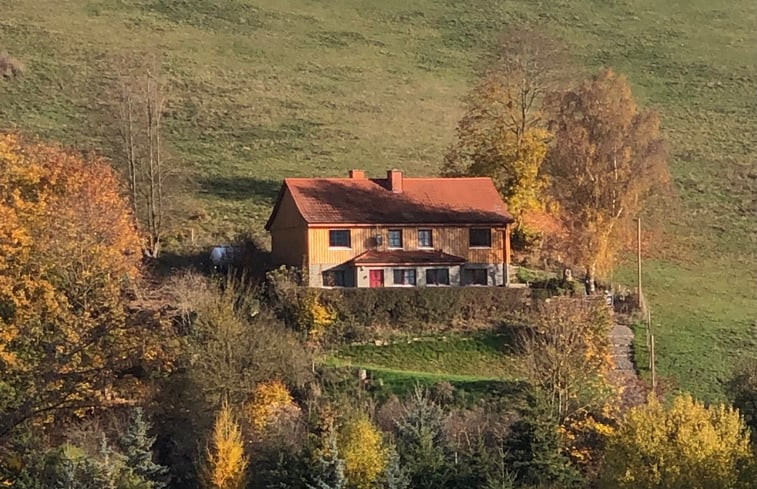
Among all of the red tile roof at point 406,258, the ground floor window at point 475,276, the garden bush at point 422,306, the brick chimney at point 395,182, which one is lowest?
the garden bush at point 422,306

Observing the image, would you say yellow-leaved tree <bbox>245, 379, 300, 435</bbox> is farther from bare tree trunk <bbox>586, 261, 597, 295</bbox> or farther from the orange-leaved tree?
bare tree trunk <bbox>586, 261, 597, 295</bbox>

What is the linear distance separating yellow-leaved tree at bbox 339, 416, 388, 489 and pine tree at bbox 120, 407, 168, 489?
4498 millimetres

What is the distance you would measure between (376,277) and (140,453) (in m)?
15.2

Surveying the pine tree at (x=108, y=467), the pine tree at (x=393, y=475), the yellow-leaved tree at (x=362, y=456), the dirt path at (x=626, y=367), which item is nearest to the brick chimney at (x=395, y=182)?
the dirt path at (x=626, y=367)

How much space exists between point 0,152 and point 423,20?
5969 centimetres

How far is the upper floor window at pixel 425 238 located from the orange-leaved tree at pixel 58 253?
10500mm

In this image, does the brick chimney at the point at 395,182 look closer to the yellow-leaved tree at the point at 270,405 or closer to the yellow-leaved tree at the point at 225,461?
the yellow-leaved tree at the point at 270,405

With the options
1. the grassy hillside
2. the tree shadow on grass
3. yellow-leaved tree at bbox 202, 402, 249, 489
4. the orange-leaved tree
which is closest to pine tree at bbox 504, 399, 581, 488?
yellow-leaved tree at bbox 202, 402, 249, 489

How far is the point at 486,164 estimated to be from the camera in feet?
155

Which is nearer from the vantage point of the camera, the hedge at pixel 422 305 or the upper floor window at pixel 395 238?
the hedge at pixel 422 305

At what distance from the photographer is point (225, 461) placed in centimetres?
2617

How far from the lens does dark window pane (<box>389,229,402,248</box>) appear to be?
4106 cm

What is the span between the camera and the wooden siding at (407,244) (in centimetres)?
4038

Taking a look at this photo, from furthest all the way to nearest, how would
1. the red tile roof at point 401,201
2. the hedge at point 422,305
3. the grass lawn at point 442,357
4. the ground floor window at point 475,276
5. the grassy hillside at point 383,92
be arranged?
the grassy hillside at point 383,92
the ground floor window at point 475,276
the red tile roof at point 401,201
the hedge at point 422,305
the grass lawn at point 442,357
